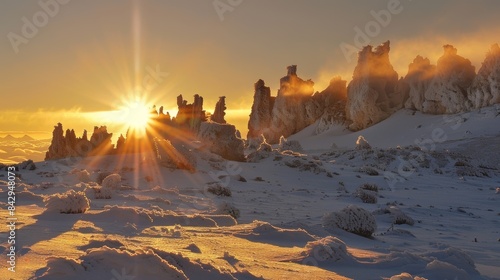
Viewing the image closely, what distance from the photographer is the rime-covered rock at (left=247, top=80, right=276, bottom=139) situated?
99.8 m

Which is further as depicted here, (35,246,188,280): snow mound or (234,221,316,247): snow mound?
(234,221,316,247): snow mound

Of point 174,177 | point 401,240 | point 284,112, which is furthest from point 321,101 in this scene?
point 401,240

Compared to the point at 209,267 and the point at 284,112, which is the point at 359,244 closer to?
the point at 209,267

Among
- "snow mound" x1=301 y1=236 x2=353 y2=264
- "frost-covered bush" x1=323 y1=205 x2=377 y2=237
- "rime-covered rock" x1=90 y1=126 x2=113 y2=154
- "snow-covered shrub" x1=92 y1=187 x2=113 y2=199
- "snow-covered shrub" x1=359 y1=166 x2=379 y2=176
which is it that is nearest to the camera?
"snow mound" x1=301 y1=236 x2=353 y2=264

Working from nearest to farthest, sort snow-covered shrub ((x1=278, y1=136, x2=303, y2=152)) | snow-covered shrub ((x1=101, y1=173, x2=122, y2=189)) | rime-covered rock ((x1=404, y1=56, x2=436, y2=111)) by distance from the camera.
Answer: snow-covered shrub ((x1=101, y1=173, x2=122, y2=189)), snow-covered shrub ((x1=278, y1=136, x2=303, y2=152)), rime-covered rock ((x1=404, y1=56, x2=436, y2=111))

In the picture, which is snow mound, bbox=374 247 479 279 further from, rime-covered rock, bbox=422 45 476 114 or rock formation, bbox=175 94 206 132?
rime-covered rock, bbox=422 45 476 114

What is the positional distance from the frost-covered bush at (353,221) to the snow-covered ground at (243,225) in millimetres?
43

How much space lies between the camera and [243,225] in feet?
29.9

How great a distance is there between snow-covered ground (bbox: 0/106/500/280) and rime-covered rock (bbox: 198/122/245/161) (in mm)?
2184

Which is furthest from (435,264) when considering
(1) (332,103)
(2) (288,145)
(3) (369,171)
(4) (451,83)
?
(1) (332,103)

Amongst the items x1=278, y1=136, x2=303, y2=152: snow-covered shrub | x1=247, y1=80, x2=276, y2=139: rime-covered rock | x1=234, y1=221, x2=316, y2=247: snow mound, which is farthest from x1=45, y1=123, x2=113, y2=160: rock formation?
x1=234, y1=221, x2=316, y2=247: snow mound

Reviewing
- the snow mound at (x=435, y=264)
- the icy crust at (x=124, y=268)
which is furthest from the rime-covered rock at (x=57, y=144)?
the icy crust at (x=124, y=268)

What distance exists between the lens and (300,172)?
1077 inches

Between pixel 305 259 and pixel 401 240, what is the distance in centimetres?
405
